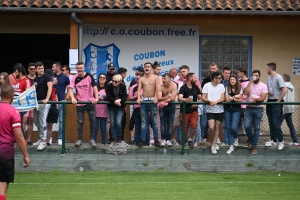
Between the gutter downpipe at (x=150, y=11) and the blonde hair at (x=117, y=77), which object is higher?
the gutter downpipe at (x=150, y=11)

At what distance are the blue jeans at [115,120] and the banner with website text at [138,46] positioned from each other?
12.9 ft

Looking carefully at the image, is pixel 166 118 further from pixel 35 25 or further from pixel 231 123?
pixel 35 25

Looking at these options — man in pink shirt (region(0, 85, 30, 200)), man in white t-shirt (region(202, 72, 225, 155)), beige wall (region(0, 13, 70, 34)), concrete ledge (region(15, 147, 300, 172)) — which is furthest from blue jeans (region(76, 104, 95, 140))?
man in pink shirt (region(0, 85, 30, 200))

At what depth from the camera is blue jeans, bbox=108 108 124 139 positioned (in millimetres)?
14516

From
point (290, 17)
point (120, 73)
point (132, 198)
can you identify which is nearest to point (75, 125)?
point (120, 73)

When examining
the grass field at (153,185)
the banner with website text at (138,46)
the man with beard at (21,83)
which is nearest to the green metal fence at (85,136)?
the grass field at (153,185)

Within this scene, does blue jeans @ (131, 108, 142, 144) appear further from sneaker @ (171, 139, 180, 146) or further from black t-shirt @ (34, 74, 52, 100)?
black t-shirt @ (34, 74, 52, 100)

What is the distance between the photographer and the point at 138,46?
60.3 feet

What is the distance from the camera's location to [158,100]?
14.5m

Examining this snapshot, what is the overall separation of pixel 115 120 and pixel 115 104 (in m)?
0.36

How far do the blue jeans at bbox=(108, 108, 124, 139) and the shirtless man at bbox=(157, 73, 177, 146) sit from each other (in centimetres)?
86

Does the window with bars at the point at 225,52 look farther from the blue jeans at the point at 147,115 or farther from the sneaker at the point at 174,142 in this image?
the blue jeans at the point at 147,115

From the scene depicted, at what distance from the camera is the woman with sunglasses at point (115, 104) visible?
1444 cm

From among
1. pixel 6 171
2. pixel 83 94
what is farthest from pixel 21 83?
pixel 6 171
